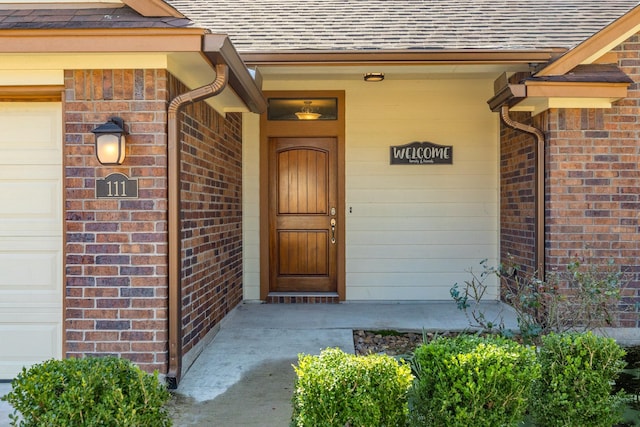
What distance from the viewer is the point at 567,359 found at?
2.77 metres

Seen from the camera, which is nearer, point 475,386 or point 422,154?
point 475,386

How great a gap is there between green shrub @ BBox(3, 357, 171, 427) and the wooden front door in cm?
435

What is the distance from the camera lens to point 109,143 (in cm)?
363

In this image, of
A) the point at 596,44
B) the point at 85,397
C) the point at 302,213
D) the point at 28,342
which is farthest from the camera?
the point at 302,213

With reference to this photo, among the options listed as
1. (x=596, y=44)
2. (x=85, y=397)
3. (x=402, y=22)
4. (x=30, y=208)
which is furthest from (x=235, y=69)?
(x=596, y=44)

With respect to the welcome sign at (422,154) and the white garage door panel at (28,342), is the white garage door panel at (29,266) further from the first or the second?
the welcome sign at (422,154)

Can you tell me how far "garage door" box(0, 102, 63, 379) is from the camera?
13.2 feet

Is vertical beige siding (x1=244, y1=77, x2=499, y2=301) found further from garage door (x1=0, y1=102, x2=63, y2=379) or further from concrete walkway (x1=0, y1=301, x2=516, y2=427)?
garage door (x1=0, y1=102, x2=63, y2=379)

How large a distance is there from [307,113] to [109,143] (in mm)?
3495

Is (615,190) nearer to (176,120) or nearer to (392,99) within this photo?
(392,99)

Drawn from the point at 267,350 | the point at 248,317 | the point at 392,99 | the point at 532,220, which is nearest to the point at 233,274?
the point at 248,317

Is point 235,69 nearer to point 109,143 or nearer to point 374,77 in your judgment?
point 109,143

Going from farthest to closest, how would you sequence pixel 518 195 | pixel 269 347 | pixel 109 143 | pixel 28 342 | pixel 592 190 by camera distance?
1. pixel 518 195
2. pixel 592 190
3. pixel 269 347
4. pixel 28 342
5. pixel 109 143

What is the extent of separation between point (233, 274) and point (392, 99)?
307cm
